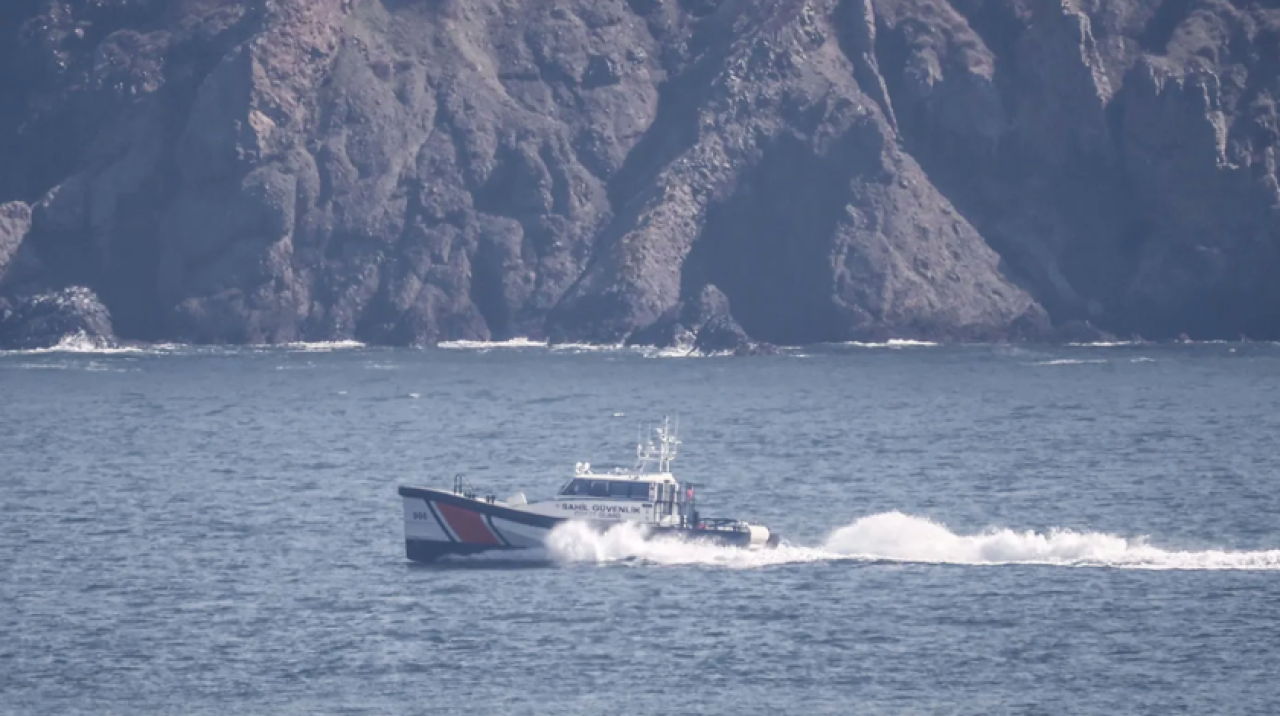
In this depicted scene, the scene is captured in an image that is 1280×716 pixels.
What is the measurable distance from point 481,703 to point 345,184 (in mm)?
148094

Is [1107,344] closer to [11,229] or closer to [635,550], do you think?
[11,229]

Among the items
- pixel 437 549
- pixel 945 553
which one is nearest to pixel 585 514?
pixel 437 549

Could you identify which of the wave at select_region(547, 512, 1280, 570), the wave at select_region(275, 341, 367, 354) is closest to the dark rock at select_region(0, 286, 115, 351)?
the wave at select_region(275, 341, 367, 354)

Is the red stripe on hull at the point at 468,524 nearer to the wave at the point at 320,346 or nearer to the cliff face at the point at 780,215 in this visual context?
the cliff face at the point at 780,215

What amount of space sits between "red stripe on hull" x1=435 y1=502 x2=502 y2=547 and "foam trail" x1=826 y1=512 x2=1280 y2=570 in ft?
36.6

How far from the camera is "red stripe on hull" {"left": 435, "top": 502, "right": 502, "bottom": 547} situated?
70625 millimetres

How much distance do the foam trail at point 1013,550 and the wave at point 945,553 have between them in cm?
3

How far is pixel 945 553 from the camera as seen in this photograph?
71.8m

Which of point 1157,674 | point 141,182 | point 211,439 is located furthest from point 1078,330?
point 1157,674

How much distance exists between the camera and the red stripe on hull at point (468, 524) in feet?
232

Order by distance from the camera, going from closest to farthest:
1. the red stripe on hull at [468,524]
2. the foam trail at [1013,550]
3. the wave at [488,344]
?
the foam trail at [1013,550]
the red stripe on hull at [468,524]
the wave at [488,344]

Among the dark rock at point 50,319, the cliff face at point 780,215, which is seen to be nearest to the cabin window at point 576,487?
the cliff face at point 780,215

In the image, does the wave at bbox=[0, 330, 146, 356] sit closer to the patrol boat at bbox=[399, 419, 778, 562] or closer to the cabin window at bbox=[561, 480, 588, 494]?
the patrol boat at bbox=[399, 419, 778, 562]

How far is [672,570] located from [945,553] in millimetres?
9066
